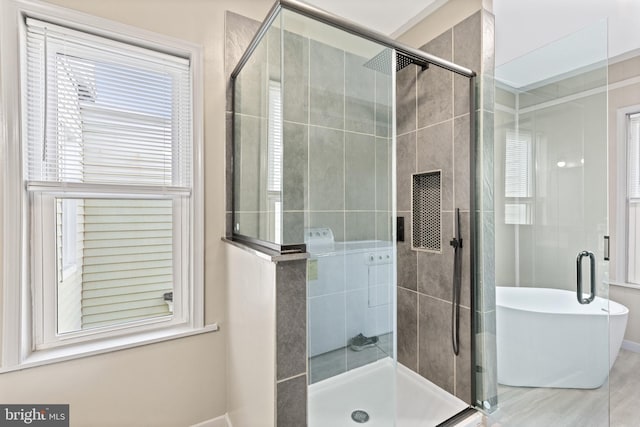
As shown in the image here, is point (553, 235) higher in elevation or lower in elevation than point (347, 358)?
higher

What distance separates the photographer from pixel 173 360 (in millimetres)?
1562

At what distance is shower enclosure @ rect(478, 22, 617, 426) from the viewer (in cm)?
142

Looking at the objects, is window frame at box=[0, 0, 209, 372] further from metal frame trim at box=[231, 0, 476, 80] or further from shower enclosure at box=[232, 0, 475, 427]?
shower enclosure at box=[232, 0, 475, 427]

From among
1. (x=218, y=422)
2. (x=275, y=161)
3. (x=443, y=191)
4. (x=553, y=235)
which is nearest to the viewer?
(x=275, y=161)

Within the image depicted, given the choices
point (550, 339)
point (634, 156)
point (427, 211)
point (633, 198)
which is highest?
point (634, 156)

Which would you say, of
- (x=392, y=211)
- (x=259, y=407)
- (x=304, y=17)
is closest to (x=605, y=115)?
(x=392, y=211)

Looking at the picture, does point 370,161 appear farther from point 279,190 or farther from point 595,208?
point 595,208

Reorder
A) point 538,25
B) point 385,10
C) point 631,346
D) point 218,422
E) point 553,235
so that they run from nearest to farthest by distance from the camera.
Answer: point 553,235, point 218,422, point 538,25, point 385,10, point 631,346

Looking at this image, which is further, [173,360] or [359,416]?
[173,360]

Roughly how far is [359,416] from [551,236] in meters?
1.37

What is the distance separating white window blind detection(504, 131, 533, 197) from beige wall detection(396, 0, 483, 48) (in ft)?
2.55

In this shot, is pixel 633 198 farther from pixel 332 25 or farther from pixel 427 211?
pixel 332 25

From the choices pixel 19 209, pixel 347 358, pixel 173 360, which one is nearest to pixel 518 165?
pixel 347 358

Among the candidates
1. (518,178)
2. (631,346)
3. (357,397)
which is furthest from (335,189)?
(631,346)
